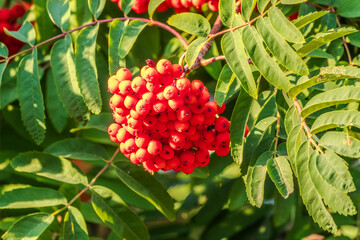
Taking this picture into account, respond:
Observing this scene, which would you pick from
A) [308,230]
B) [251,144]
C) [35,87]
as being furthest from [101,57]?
[308,230]

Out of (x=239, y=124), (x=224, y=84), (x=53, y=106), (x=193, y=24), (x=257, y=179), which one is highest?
(x=193, y=24)

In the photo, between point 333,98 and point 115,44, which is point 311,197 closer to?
point 333,98

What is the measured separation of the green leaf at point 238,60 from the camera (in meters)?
1.27

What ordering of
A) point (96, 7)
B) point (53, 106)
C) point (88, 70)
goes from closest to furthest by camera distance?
point (88, 70) → point (96, 7) → point (53, 106)

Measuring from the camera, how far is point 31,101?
1.64 meters

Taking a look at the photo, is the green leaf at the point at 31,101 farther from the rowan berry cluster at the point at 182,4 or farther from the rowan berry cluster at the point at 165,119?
the rowan berry cluster at the point at 182,4

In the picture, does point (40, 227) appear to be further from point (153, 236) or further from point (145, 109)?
point (153, 236)

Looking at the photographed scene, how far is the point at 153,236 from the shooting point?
2338mm

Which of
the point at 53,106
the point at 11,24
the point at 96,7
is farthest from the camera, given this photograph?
the point at 11,24

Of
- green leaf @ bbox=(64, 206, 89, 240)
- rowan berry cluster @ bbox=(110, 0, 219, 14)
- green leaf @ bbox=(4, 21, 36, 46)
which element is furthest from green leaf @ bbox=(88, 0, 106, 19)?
green leaf @ bbox=(64, 206, 89, 240)

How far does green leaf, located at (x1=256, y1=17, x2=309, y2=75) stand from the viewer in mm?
1233

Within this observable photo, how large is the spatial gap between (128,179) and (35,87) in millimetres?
485

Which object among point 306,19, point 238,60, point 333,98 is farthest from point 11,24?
point 333,98

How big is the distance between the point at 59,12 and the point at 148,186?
764mm
